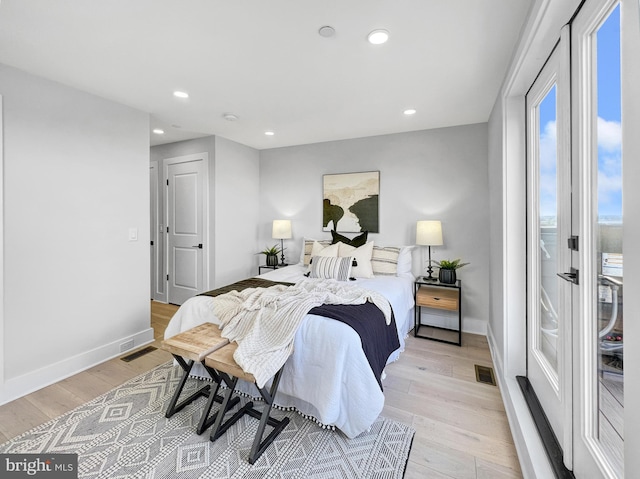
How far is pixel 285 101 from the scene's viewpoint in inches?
107

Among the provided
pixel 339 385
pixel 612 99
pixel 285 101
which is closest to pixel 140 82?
pixel 285 101

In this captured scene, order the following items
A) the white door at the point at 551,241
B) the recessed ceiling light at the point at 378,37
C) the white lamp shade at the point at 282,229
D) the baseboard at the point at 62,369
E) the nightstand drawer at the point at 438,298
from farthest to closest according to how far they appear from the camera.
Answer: the white lamp shade at the point at 282,229 → the nightstand drawer at the point at 438,298 → the baseboard at the point at 62,369 → the recessed ceiling light at the point at 378,37 → the white door at the point at 551,241

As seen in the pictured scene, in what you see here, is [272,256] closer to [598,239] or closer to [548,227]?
[548,227]

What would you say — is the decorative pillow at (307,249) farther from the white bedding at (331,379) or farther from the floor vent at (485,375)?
the floor vent at (485,375)

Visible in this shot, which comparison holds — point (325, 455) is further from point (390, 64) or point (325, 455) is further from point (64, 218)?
point (64, 218)

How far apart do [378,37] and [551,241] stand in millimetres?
1566

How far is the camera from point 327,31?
170cm

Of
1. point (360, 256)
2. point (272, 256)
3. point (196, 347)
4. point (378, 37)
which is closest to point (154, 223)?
point (272, 256)

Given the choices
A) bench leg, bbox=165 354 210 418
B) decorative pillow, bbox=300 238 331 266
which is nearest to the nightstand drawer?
decorative pillow, bbox=300 238 331 266

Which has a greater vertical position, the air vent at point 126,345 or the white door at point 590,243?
the white door at point 590,243

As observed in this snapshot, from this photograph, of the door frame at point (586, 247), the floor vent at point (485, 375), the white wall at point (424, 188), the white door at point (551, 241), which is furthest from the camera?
the white wall at point (424, 188)

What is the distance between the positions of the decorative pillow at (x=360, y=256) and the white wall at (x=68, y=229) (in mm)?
2188

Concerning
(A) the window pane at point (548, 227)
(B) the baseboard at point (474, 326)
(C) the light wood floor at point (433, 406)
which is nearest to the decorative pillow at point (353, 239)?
(C) the light wood floor at point (433, 406)

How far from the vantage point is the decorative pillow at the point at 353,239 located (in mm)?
3701
